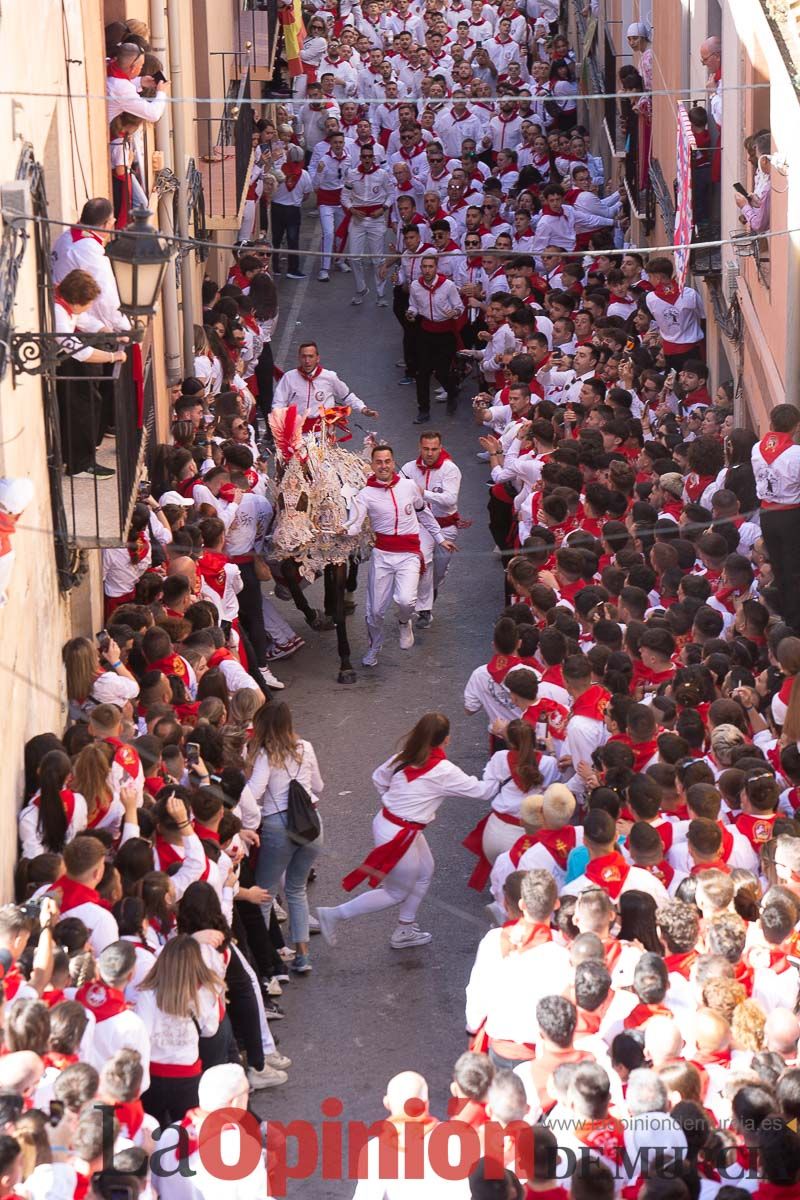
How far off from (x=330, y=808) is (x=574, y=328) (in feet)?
19.6

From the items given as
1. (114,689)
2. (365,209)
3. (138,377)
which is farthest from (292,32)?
(114,689)

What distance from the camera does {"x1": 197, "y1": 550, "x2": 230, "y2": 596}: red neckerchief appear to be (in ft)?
41.8

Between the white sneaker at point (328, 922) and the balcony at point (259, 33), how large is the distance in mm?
15261

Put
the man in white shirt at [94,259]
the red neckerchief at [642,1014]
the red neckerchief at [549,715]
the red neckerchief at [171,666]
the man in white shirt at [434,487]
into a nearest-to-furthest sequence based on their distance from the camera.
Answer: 1. the red neckerchief at [642,1014]
2. the man in white shirt at [94,259]
3. the red neckerchief at [549,715]
4. the red neckerchief at [171,666]
5. the man in white shirt at [434,487]

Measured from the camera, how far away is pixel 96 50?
43.4 ft

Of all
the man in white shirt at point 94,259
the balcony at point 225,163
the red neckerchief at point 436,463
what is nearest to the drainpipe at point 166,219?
the balcony at point 225,163

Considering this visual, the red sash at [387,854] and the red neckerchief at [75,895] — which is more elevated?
the red neckerchief at [75,895]

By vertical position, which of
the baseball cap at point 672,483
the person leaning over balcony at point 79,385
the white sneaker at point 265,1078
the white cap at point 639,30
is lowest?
the white sneaker at point 265,1078

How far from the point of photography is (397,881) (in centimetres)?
1045

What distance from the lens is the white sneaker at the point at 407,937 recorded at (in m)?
10.7

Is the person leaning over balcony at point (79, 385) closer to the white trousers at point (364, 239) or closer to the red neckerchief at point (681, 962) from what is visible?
the red neckerchief at point (681, 962)

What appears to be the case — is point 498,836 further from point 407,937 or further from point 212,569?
point 212,569

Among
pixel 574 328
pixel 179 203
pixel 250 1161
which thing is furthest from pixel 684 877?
pixel 179 203

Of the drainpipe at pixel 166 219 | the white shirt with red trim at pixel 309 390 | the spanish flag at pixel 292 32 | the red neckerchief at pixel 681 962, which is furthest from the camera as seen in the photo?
the spanish flag at pixel 292 32
